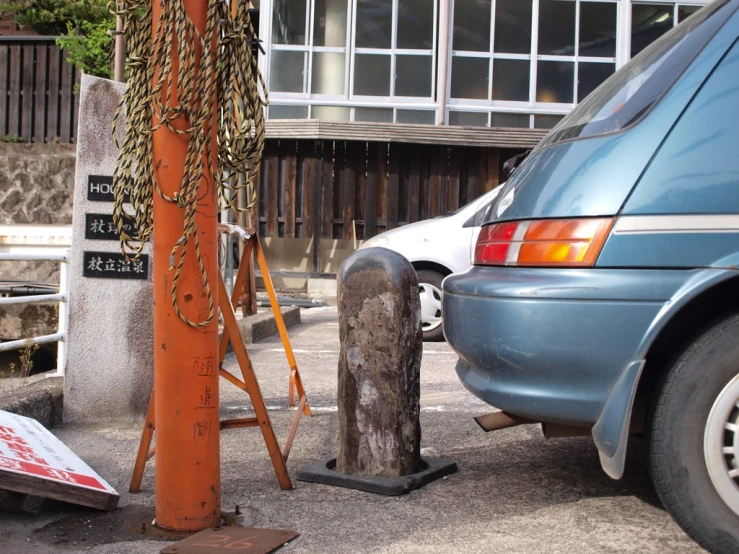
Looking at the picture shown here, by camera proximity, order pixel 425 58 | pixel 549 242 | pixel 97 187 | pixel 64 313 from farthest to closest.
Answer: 1. pixel 425 58
2. pixel 64 313
3. pixel 97 187
4. pixel 549 242

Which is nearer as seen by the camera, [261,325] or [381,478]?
[381,478]

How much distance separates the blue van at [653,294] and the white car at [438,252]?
528 centimetres

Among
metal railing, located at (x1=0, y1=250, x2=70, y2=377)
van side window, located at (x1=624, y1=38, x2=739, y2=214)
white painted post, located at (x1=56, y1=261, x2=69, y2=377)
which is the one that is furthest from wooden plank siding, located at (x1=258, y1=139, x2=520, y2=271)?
van side window, located at (x1=624, y1=38, x2=739, y2=214)

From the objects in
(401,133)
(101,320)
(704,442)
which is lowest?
(704,442)

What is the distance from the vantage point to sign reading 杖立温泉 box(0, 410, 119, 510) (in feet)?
11.0

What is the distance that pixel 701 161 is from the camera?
2936 millimetres

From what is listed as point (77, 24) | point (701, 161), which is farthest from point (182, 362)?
point (77, 24)

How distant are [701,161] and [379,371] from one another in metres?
1.66

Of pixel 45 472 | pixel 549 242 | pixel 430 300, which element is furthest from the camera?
pixel 430 300

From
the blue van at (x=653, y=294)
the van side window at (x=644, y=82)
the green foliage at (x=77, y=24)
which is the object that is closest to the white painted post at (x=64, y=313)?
the blue van at (x=653, y=294)

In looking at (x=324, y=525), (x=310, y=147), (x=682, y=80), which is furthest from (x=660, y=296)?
(x=310, y=147)

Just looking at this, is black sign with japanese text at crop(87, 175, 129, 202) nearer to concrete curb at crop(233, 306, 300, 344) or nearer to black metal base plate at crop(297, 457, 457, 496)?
black metal base plate at crop(297, 457, 457, 496)

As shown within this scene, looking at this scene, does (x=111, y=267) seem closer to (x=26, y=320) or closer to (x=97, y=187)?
(x=97, y=187)

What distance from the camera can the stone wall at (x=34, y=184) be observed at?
13.7 m
